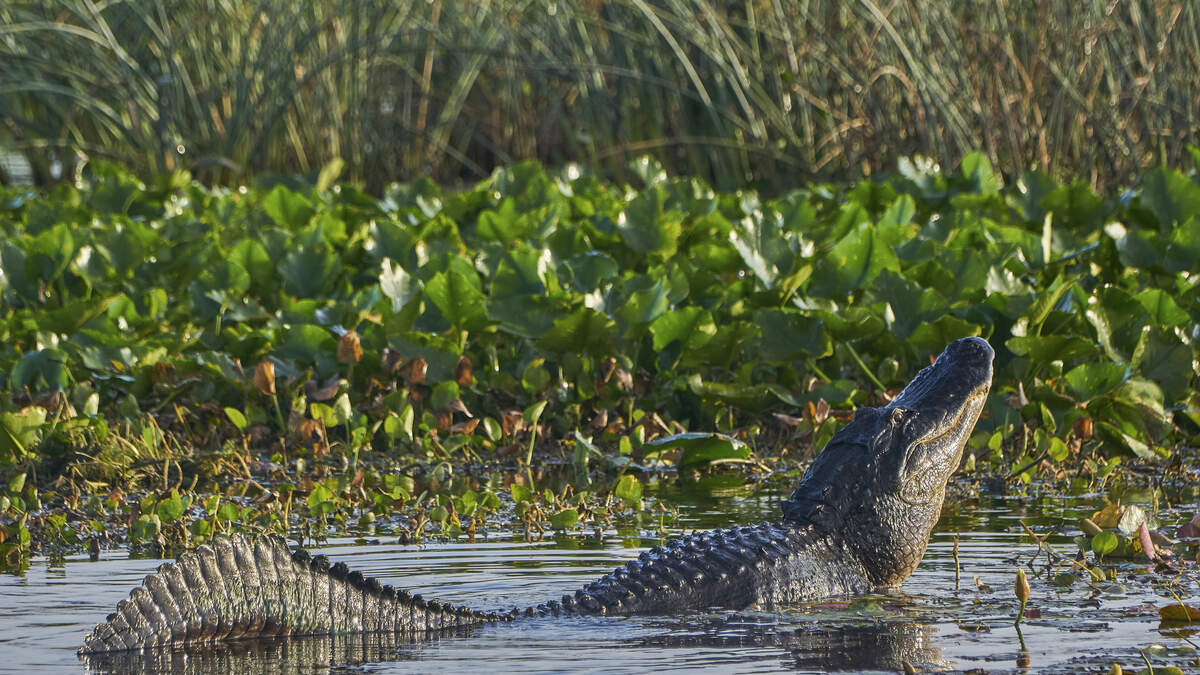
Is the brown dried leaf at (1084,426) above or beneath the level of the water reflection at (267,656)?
above

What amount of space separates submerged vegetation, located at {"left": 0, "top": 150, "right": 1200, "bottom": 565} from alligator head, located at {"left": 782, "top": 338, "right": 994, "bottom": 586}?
0.67m

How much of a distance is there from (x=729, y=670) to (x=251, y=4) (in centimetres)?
921

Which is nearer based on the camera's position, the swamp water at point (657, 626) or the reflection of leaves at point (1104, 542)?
the swamp water at point (657, 626)

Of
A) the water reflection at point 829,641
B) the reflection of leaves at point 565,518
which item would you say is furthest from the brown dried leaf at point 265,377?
the water reflection at point 829,641

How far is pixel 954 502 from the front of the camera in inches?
179

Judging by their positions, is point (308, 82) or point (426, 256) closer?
point (426, 256)

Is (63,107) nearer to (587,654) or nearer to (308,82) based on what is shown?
(308,82)

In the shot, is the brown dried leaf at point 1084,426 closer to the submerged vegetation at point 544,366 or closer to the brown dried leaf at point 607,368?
the submerged vegetation at point 544,366

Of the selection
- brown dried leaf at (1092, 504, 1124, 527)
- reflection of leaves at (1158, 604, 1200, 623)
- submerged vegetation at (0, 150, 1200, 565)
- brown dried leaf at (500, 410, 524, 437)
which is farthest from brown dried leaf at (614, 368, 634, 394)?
reflection of leaves at (1158, 604, 1200, 623)

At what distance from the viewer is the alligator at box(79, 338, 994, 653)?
3.07m

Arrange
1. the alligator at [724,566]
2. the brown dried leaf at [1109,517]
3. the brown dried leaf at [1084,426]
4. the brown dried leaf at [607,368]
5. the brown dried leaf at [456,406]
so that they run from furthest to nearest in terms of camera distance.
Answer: the brown dried leaf at [607,368] → the brown dried leaf at [456,406] → the brown dried leaf at [1084,426] → the brown dried leaf at [1109,517] → the alligator at [724,566]

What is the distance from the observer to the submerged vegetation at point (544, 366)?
4.68 metres

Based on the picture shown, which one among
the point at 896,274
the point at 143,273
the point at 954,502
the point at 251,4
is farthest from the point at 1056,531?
the point at 251,4

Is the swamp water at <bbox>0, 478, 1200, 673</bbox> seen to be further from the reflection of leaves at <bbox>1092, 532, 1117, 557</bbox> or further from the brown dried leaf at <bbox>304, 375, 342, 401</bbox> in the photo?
the brown dried leaf at <bbox>304, 375, 342, 401</bbox>
